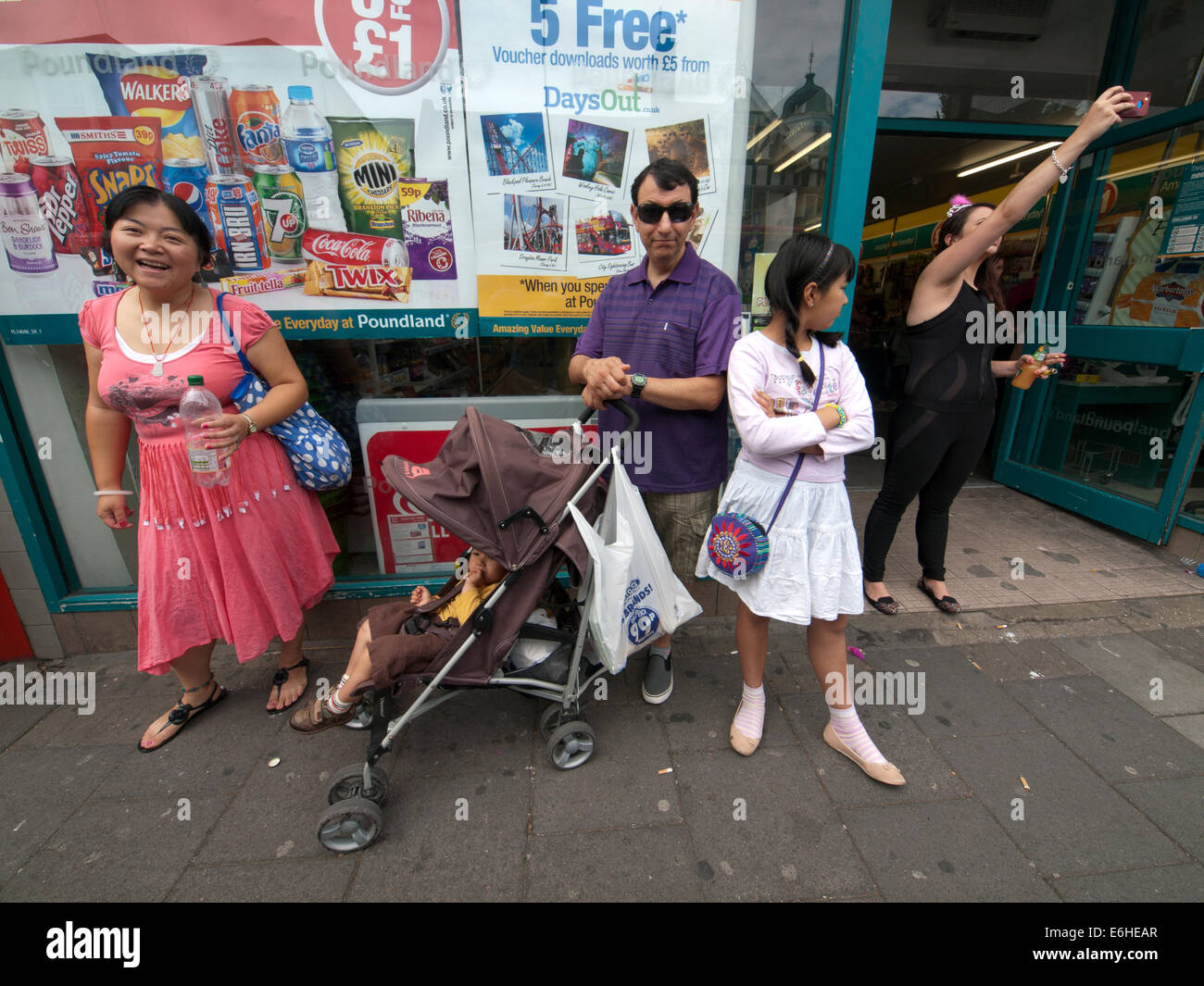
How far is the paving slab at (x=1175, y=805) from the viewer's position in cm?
198

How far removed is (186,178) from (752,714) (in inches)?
146

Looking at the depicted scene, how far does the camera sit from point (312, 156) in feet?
8.86

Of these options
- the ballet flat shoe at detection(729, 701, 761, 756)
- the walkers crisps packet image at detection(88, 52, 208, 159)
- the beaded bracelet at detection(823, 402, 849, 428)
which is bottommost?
the ballet flat shoe at detection(729, 701, 761, 756)

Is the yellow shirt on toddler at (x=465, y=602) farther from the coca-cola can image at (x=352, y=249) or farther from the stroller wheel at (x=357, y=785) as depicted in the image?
the coca-cola can image at (x=352, y=249)

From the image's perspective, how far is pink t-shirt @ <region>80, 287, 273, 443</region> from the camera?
214 centimetres

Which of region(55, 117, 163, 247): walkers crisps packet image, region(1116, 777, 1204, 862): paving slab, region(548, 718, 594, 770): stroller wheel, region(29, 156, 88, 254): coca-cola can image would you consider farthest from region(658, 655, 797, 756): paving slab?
region(29, 156, 88, 254): coca-cola can image

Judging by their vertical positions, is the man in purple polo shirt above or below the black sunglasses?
below

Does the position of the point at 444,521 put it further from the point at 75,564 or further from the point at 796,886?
the point at 75,564

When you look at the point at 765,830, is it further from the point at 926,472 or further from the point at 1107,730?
the point at 926,472

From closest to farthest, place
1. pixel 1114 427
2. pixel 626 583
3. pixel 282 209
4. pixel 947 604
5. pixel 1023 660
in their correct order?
1. pixel 626 583
2. pixel 282 209
3. pixel 1023 660
4. pixel 947 604
5. pixel 1114 427

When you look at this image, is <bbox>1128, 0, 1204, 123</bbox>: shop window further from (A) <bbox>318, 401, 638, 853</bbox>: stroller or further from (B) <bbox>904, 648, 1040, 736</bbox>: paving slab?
(A) <bbox>318, 401, 638, 853</bbox>: stroller

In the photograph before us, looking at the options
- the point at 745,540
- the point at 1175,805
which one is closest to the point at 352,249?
the point at 745,540

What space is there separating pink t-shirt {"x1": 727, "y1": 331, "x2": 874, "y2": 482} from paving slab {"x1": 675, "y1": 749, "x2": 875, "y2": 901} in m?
1.26

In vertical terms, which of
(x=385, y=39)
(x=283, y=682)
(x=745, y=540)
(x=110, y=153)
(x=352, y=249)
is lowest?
(x=283, y=682)
